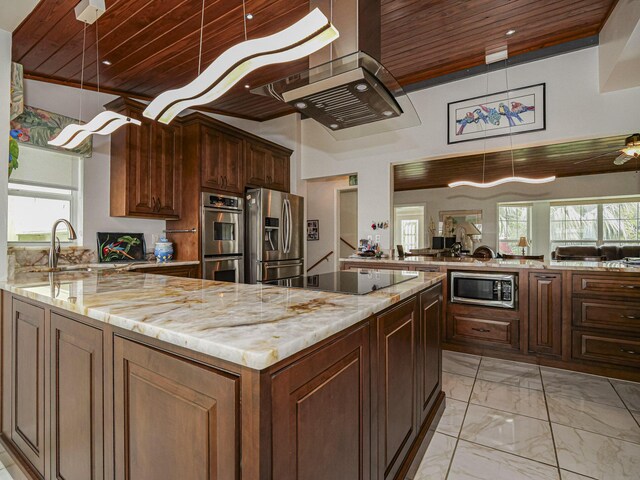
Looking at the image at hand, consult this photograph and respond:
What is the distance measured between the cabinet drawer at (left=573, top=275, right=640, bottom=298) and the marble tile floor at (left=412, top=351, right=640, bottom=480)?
2.28 feet

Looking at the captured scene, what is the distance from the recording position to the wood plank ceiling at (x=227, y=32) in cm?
241

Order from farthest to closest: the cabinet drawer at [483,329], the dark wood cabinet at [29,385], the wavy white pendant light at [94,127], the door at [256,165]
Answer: the door at [256,165]
the cabinet drawer at [483,329]
the wavy white pendant light at [94,127]
the dark wood cabinet at [29,385]

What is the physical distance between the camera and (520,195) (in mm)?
7723

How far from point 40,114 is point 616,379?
5489 millimetres

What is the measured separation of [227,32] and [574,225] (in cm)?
823

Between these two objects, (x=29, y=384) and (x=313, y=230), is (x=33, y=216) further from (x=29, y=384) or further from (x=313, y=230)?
→ (x=313, y=230)

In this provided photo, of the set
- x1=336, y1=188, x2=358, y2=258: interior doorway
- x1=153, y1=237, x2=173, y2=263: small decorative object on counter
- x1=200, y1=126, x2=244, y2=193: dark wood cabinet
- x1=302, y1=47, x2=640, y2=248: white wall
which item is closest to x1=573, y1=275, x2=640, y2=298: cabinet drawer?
x1=302, y1=47, x2=640, y2=248: white wall

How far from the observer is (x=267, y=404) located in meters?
0.67

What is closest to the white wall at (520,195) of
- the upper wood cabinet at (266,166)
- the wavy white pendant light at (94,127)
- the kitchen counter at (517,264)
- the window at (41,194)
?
the kitchen counter at (517,264)

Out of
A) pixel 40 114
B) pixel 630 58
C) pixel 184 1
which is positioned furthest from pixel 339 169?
pixel 40 114

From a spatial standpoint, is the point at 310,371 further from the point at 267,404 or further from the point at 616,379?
the point at 616,379

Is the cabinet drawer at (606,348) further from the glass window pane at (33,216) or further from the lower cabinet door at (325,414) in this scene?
the glass window pane at (33,216)

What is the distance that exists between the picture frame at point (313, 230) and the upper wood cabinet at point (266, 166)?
156 centimetres

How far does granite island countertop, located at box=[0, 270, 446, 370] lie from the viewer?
0.70 m
